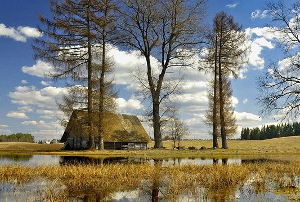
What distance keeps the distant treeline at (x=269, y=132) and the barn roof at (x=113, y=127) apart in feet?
289

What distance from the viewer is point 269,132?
13462cm

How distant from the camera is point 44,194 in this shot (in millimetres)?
8203

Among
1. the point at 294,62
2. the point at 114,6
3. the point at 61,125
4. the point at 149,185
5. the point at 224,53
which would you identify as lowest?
the point at 149,185

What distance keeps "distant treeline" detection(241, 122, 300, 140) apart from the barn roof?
88.0m

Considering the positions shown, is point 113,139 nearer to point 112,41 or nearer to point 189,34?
point 112,41

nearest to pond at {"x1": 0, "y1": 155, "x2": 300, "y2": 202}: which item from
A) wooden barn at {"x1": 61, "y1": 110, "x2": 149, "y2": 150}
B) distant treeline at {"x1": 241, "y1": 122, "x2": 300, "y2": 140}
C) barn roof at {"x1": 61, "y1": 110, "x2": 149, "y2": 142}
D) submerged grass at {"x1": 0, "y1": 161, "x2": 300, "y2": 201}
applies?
submerged grass at {"x1": 0, "y1": 161, "x2": 300, "y2": 201}

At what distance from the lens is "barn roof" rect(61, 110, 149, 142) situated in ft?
110

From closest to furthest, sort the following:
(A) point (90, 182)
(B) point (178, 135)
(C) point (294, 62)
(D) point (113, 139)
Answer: (A) point (90, 182) < (C) point (294, 62) < (D) point (113, 139) < (B) point (178, 135)

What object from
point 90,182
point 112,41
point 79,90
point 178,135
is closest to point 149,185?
point 90,182

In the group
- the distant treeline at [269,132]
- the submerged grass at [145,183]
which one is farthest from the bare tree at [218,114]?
the distant treeline at [269,132]

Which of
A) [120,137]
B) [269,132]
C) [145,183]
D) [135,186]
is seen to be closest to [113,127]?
[120,137]

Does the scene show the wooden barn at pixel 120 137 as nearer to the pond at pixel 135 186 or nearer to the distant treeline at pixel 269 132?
the pond at pixel 135 186

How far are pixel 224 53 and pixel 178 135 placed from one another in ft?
56.2

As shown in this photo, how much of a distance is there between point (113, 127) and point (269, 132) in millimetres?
108419
